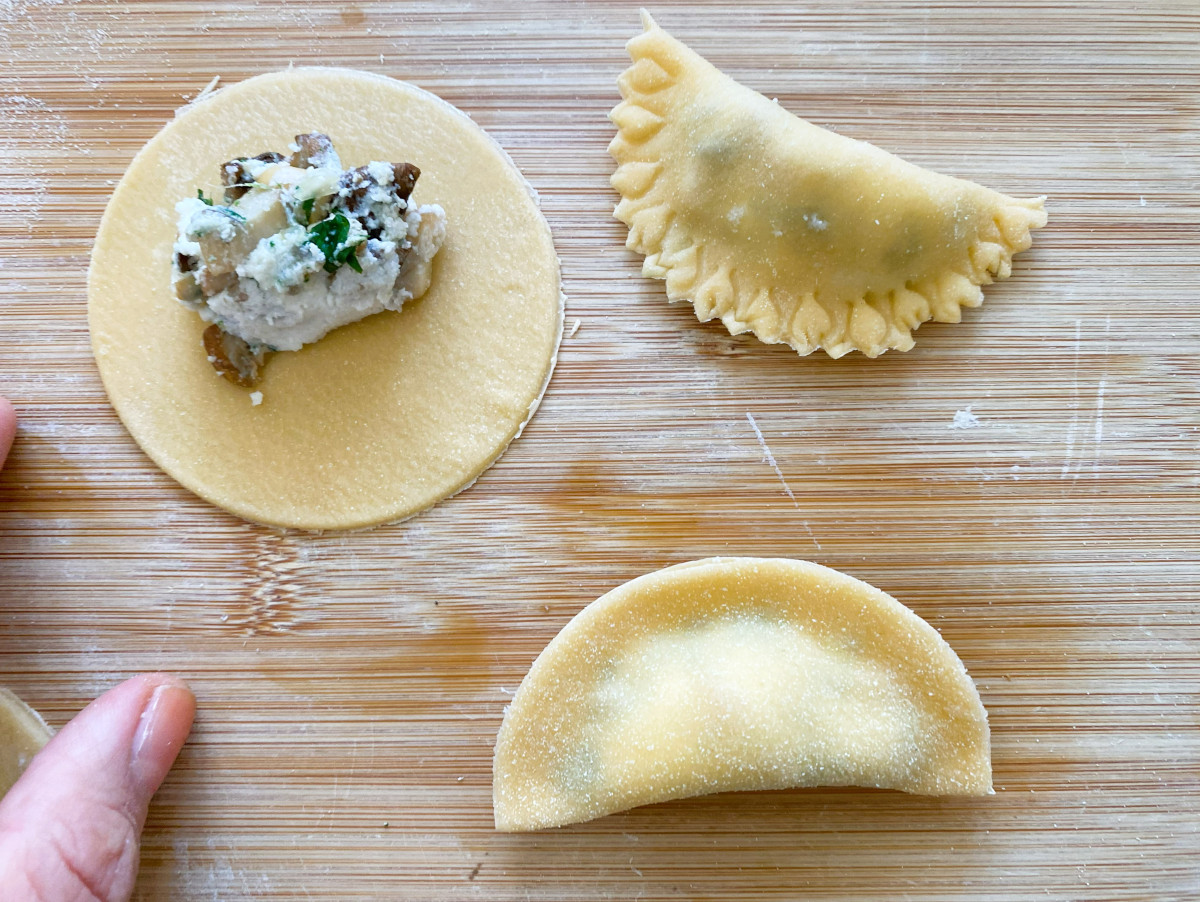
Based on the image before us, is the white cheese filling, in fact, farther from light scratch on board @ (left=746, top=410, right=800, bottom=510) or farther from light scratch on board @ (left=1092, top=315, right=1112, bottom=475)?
light scratch on board @ (left=1092, top=315, right=1112, bottom=475)

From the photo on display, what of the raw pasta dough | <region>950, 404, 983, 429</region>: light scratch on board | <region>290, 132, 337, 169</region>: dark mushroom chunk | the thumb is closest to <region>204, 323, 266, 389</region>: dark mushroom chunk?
<region>290, 132, 337, 169</region>: dark mushroom chunk

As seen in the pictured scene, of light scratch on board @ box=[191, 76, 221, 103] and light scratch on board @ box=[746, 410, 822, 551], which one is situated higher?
light scratch on board @ box=[191, 76, 221, 103]

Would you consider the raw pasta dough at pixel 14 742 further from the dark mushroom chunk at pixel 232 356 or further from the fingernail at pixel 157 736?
the dark mushroom chunk at pixel 232 356

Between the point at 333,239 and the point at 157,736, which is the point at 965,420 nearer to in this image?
the point at 333,239

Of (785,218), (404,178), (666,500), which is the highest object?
(404,178)

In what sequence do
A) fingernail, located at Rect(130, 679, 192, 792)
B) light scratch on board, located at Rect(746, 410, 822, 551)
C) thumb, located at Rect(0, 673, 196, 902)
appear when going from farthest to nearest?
light scratch on board, located at Rect(746, 410, 822, 551) → fingernail, located at Rect(130, 679, 192, 792) → thumb, located at Rect(0, 673, 196, 902)

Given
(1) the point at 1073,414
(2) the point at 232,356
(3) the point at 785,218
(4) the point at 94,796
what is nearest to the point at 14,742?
(4) the point at 94,796
